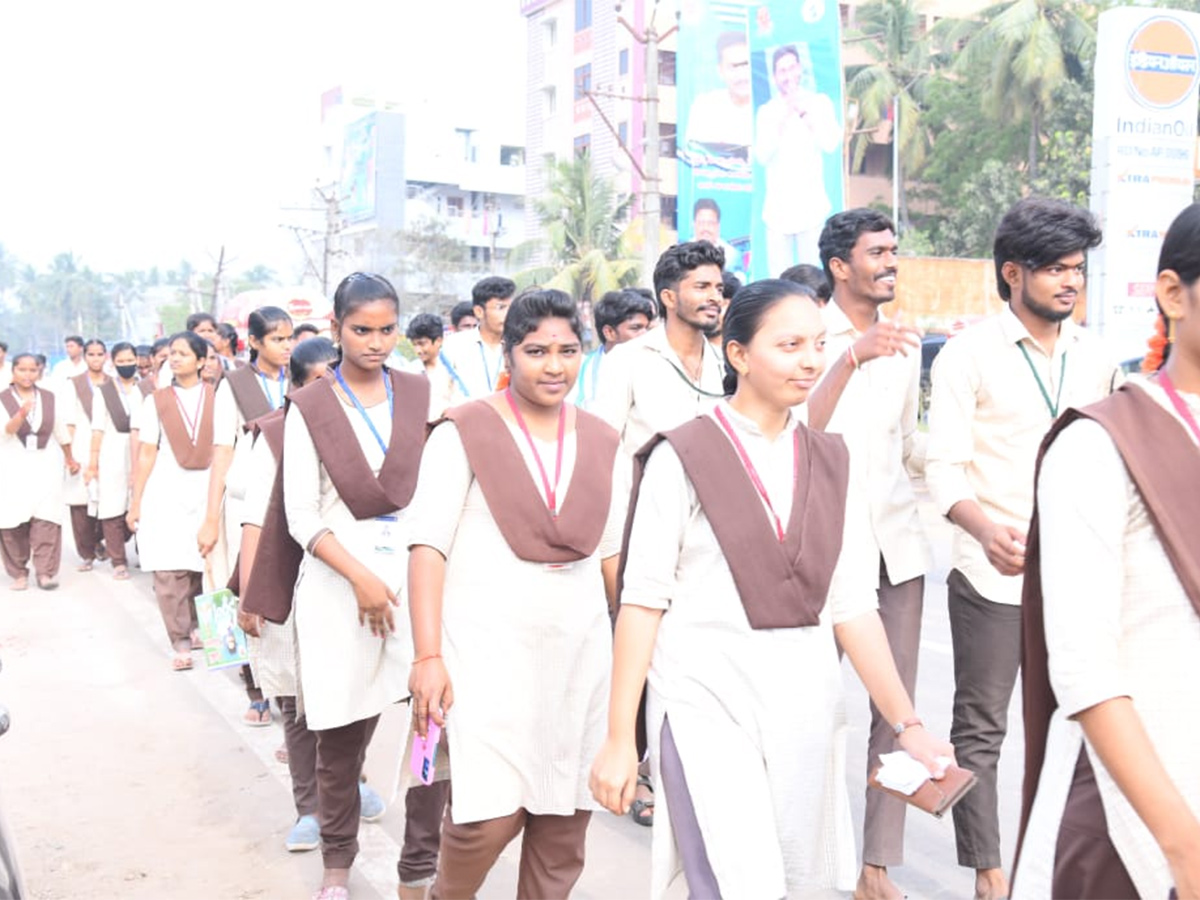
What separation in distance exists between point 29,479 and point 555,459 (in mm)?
8934

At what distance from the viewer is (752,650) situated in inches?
110

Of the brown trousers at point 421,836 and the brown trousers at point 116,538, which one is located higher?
the brown trousers at point 421,836

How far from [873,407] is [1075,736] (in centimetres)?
221

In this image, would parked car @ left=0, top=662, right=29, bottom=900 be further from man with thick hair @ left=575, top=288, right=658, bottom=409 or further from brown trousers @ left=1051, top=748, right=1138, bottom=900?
man with thick hair @ left=575, top=288, right=658, bottom=409

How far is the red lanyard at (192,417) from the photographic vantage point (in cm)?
808

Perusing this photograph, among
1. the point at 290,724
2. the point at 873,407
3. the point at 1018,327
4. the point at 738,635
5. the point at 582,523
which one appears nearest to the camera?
the point at 738,635

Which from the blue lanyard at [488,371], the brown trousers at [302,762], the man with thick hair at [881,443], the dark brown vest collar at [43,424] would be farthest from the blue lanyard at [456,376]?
the dark brown vest collar at [43,424]

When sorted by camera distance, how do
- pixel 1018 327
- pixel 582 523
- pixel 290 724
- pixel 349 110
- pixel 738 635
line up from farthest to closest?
1. pixel 349 110
2. pixel 290 724
3. pixel 1018 327
4. pixel 582 523
5. pixel 738 635

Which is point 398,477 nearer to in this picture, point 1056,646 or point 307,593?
point 307,593

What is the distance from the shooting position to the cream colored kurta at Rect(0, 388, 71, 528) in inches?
437

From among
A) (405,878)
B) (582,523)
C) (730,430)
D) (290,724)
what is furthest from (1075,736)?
(290,724)

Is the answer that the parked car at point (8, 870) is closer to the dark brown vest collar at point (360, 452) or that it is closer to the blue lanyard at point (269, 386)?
the dark brown vest collar at point (360, 452)

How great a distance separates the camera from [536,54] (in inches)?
1918

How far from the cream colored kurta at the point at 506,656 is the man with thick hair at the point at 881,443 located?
3.68ft
